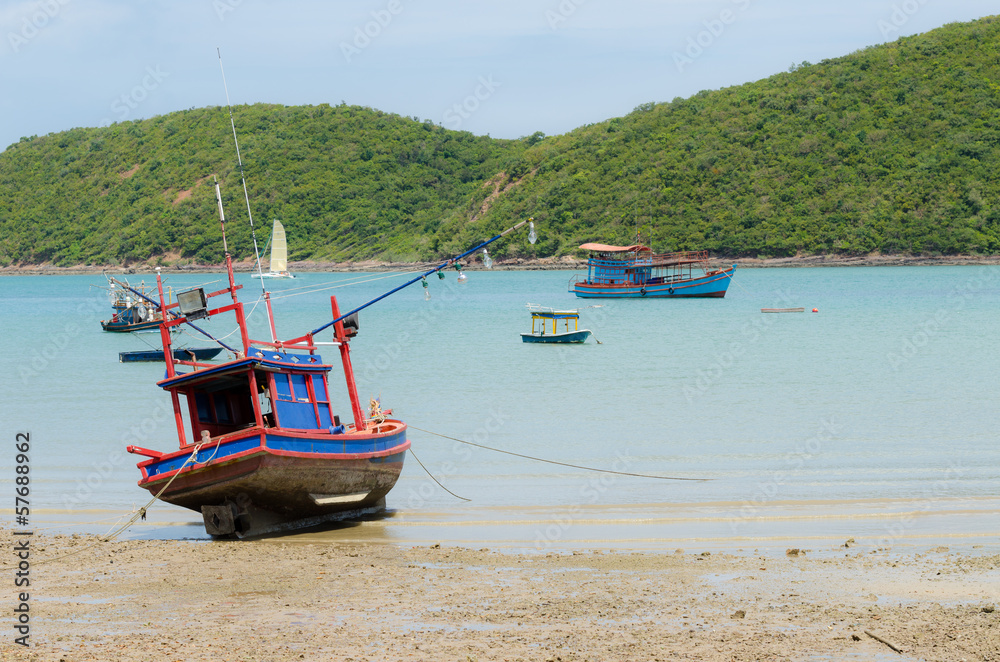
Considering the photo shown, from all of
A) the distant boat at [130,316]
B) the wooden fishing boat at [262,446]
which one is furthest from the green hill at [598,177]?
the wooden fishing boat at [262,446]

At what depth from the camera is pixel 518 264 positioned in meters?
138

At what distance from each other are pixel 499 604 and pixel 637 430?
1369 centimetres

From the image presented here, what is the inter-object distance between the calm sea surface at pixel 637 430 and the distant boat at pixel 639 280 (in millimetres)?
24196

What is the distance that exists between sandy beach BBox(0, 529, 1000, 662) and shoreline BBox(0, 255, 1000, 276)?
100911mm

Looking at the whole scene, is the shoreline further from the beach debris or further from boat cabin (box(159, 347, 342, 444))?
the beach debris

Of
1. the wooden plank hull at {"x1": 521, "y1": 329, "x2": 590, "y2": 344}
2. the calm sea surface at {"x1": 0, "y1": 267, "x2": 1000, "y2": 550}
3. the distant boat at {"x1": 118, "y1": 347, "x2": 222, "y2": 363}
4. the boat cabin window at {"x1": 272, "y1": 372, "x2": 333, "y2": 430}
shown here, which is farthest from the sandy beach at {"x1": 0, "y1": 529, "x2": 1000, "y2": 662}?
the wooden plank hull at {"x1": 521, "y1": 329, "x2": 590, "y2": 344}

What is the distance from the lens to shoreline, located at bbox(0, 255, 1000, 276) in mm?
110875

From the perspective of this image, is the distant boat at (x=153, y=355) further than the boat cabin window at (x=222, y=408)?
Yes

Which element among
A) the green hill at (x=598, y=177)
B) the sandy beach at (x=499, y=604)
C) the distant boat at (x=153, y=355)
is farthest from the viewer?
the green hill at (x=598, y=177)

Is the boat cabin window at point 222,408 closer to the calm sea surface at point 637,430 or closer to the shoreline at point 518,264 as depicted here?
the calm sea surface at point 637,430

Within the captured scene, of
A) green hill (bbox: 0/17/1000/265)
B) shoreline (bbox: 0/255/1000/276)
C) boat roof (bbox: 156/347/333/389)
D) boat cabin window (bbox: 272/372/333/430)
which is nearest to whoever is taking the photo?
boat roof (bbox: 156/347/333/389)

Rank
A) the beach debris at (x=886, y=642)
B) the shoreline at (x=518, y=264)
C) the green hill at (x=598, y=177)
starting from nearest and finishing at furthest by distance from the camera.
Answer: the beach debris at (x=886, y=642)
the shoreline at (x=518, y=264)
the green hill at (x=598, y=177)

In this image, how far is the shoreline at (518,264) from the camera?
364ft

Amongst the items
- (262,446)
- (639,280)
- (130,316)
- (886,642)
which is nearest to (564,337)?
(130,316)
